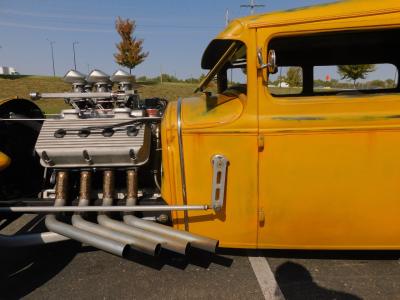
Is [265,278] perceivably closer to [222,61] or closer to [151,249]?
[151,249]

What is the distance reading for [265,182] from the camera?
254cm

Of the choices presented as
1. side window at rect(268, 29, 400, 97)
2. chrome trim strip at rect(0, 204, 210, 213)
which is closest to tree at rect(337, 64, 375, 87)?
side window at rect(268, 29, 400, 97)

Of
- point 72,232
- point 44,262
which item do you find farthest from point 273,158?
point 44,262

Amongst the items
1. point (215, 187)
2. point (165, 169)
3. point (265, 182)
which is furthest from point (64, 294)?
point (265, 182)

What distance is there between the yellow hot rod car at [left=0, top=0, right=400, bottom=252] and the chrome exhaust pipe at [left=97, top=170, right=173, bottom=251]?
14 mm

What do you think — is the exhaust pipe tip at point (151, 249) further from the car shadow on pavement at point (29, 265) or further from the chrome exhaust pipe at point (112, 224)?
the car shadow on pavement at point (29, 265)

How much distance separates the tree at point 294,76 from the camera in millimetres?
3930

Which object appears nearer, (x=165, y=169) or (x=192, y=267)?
(x=165, y=169)

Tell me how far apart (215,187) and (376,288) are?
1.41 m

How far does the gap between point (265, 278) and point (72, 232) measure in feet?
4.97

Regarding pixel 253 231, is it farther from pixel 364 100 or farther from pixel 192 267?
pixel 364 100

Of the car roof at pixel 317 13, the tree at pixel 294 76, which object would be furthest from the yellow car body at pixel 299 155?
the tree at pixel 294 76

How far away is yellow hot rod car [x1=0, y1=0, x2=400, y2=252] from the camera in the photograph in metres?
2.40

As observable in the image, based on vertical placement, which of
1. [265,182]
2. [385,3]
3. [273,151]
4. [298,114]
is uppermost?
[385,3]
